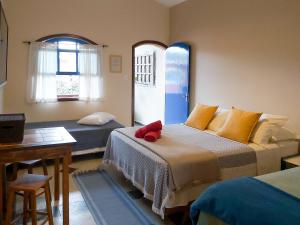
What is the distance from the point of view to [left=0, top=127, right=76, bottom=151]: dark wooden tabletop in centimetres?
221

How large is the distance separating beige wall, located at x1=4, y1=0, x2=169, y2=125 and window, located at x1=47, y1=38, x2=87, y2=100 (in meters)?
0.17

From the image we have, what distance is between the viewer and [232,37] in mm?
4316

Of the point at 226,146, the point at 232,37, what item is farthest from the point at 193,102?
the point at 226,146

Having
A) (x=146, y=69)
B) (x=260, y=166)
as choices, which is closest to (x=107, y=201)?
(x=260, y=166)

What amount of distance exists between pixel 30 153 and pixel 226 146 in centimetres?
204

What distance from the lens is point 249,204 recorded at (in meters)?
1.60

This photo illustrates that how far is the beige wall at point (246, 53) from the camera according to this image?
3.48 metres

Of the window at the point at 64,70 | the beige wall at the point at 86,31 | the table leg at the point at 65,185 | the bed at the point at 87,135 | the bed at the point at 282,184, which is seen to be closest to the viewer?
the bed at the point at 282,184

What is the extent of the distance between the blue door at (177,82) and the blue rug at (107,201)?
7.48 feet

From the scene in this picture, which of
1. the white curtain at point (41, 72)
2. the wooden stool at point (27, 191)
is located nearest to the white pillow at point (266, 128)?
the wooden stool at point (27, 191)

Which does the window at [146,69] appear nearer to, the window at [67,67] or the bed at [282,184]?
the window at [67,67]

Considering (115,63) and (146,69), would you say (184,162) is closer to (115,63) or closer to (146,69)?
(115,63)

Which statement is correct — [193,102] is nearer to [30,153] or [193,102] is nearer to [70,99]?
[70,99]

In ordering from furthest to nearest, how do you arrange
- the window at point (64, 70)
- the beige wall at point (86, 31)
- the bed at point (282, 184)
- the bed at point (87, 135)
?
the window at point (64, 70)
the beige wall at point (86, 31)
the bed at point (87, 135)
the bed at point (282, 184)
